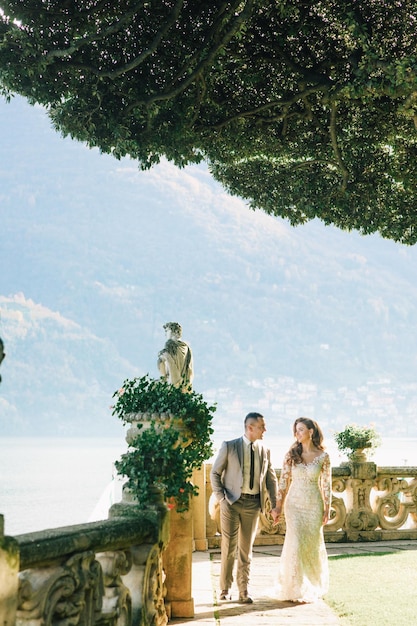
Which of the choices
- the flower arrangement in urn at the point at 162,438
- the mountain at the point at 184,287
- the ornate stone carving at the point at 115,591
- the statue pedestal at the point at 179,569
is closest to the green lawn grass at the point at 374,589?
the statue pedestal at the point at 179,569

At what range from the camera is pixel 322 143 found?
11203 millimetres

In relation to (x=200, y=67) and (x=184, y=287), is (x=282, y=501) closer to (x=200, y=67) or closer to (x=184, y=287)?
(x=200, y=67)

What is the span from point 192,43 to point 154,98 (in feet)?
3.03

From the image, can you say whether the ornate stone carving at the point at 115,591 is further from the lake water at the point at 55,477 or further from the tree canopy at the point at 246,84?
the lake water at the point at 55,477

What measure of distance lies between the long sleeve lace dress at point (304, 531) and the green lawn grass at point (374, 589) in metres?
0.28

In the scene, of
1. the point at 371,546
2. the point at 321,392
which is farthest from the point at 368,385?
the point at 371,546

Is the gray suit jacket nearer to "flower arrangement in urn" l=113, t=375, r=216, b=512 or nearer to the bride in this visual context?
the bride

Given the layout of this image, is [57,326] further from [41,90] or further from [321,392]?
[41,90]

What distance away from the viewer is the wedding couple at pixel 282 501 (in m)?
8.40

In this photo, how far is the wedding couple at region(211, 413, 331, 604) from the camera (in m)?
8.40

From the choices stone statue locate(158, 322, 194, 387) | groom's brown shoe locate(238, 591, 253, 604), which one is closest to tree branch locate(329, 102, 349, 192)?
stone statue locate(158, 322, 194, 387)

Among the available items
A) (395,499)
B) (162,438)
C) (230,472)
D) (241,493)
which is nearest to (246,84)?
(230,472)

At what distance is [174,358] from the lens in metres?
10.3

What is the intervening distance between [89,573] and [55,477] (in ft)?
166
